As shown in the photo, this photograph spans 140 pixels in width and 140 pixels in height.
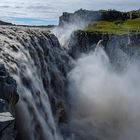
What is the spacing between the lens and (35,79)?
31828mm

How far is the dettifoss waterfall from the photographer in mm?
29203

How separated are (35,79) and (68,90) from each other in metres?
11.2

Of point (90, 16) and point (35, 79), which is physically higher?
point (90, 16)

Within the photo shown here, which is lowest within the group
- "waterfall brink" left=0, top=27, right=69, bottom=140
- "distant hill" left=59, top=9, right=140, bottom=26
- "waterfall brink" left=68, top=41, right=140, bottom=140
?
"waterfall brink" left=68, top=41, right=140, bottom=140

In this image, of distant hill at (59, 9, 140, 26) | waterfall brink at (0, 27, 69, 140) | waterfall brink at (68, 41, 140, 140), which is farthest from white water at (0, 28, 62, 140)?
distant hill at (59, 9, 140, 26)

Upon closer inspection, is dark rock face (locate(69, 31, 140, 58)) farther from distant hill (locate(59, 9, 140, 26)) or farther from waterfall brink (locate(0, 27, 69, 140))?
distant hill (locate(59, 9, 140, 26))

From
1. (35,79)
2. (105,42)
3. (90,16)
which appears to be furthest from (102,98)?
(90,16)

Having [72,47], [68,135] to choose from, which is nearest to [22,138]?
[68,135]

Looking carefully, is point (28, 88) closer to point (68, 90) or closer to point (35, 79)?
point (35, 79)

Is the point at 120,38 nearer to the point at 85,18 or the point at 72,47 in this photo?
the point at 72,47

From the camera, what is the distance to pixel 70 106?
40.8 meters

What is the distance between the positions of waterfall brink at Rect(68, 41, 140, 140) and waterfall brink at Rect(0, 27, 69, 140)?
8.20 feet

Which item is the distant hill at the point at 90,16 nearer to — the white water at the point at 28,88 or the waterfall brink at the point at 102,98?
the waterfall brink at the point at 102,98

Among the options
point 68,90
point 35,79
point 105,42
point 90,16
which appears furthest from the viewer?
point 90,16
